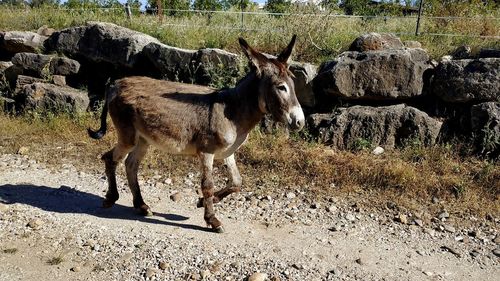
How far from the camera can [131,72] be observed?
9711mm

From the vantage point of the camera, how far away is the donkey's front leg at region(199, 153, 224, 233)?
500 cm

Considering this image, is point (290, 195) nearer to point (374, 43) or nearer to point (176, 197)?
point (176, 197)

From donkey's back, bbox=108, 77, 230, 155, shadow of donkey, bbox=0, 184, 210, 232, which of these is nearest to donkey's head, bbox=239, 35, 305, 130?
donkey's back, bbox=108, 77, 230, 155

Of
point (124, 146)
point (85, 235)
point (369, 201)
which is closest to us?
point (85, 235)

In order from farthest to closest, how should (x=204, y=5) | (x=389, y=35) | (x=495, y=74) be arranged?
(x=204, y=5), (x=389, y=35), (x=495, y=74)

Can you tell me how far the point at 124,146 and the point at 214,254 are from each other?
1.75 m

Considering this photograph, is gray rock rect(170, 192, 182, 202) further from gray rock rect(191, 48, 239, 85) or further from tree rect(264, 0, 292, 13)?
tree rect(264, 0, 292, 13)

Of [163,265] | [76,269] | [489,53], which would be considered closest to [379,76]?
[489,53]

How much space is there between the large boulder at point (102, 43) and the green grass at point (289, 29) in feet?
3.65

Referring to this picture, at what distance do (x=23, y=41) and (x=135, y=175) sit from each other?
6.78m

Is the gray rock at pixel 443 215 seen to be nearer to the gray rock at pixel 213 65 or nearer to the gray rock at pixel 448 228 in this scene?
the gray rock at pixel 448 228

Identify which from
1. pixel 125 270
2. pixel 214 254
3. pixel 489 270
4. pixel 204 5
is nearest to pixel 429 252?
pixel 489 270

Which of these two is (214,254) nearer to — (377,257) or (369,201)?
(377,257)

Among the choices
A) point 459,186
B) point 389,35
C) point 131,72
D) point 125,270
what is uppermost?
point 389,35
